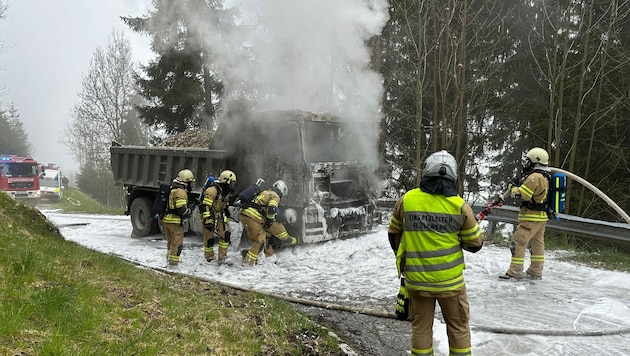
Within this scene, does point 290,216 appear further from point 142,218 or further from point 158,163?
point 142,218

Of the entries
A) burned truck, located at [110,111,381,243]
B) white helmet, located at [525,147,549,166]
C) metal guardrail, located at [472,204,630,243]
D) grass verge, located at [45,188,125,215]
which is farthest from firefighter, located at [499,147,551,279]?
grass verge, located at [45,188,125,215]

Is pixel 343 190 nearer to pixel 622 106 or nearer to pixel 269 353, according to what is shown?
pixel 269 353

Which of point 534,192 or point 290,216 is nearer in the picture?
point 534,192

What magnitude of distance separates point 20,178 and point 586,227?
84.7 ft

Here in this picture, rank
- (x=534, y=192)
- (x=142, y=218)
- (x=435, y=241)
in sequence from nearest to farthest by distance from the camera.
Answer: (x=435, y=241)
(x=534, y=192)
(x=142, y=218)

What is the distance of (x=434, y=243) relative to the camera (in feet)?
11.2

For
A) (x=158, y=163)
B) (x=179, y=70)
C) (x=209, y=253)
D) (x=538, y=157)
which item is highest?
(x=179, y=70)

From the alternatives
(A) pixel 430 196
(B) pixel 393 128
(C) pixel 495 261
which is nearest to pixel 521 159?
(B) pixel 393 128

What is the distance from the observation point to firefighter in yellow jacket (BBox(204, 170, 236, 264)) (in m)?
7.36

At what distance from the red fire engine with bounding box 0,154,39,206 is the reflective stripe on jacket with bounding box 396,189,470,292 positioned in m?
24.9

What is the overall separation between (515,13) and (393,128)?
5.38 m

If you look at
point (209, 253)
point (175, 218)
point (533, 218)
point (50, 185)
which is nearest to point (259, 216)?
point (209, 253)

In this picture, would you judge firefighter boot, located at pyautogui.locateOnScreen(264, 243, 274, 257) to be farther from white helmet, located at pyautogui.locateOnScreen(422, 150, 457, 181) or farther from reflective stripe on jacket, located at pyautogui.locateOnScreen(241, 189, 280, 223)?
white helmet, located at pyautogui.locateOnScreen(422, 150, 457, 181)

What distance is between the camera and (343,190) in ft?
28.1
